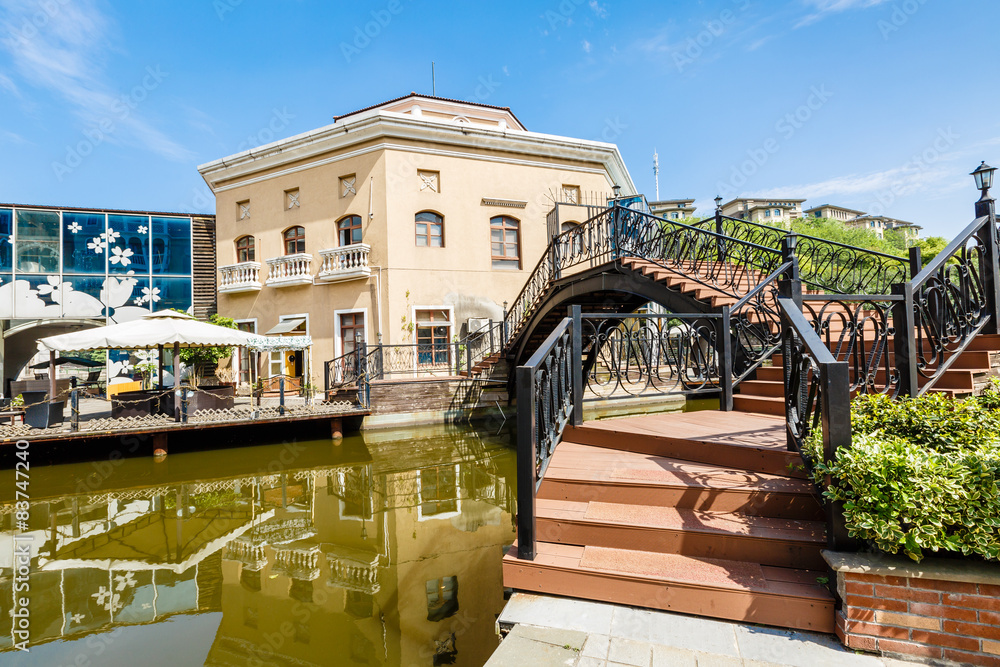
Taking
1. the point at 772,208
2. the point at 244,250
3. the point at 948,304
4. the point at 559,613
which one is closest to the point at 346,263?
the point at 244,250

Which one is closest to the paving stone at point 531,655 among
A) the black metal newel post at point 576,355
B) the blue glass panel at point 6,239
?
the black metal newel post at point 576,355

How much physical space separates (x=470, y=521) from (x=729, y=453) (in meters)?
3.70

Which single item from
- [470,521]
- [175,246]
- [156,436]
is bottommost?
[470,521]

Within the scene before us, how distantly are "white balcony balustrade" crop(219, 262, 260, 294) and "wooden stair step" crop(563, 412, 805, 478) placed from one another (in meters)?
14.5

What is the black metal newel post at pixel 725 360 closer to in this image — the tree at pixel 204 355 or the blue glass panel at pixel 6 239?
the tree at pixel 204 355

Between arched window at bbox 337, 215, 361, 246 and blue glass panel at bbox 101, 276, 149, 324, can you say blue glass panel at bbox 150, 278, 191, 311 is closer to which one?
blue glass panel at bbox 101, 276, 149, 324

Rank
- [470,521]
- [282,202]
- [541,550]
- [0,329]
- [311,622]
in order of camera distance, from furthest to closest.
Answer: [0,329]
[282,202]
[470,521]
[311,622]
[541,550]

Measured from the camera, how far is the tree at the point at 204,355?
48.6 ft

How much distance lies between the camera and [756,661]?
2109 millimetres

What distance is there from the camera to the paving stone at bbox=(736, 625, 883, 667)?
2084 mm

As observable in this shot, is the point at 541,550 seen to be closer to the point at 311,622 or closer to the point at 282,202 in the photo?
the point at 311,622

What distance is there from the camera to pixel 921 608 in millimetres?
2096

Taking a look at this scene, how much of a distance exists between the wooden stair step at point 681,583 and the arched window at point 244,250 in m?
16.6

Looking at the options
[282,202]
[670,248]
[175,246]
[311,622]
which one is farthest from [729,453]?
[175,246]
